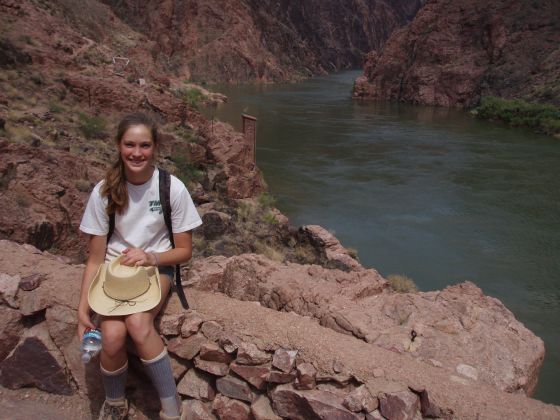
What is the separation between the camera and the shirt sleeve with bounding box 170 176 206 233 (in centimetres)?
287

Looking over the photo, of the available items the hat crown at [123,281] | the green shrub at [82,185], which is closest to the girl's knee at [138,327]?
the hat crown at [123,281]

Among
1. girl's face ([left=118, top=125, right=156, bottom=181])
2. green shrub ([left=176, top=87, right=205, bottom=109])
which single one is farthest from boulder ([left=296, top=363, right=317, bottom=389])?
green shrub ([left=176, top=87, right=205, bottom=109])

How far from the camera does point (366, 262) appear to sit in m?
13.4

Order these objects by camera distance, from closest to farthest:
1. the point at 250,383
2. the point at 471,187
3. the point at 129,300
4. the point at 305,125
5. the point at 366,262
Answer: the point at 129,300 → the point at 250,383 → the point at 366,262 → the point at 471,187 → the point at 305,125

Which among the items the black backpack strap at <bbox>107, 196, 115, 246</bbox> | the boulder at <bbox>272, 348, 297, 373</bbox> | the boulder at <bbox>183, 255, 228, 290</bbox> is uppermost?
the black backpack strap at <bbox>107, 196, 115, 246</bbox>

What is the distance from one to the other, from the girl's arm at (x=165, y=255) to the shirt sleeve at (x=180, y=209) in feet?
0.15

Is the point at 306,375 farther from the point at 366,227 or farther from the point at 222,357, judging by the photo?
the point at 366,227

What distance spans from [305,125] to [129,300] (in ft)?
104

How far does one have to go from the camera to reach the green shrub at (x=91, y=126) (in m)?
12.1

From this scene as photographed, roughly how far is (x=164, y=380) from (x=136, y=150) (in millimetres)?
1276

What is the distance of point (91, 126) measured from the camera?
12.6 m

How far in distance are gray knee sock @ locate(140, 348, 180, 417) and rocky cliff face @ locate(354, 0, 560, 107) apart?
1703 inches

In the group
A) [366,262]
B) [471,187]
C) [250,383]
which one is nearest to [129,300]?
[250,383]

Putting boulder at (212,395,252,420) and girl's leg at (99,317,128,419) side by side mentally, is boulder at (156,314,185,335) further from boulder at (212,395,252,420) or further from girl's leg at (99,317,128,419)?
boulder at (212,395,252,420)
